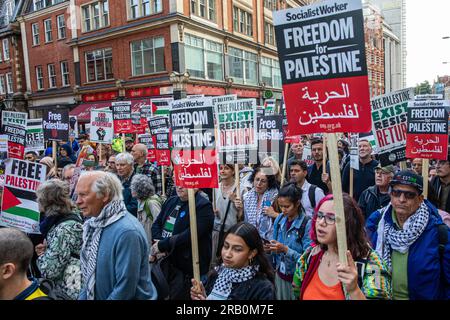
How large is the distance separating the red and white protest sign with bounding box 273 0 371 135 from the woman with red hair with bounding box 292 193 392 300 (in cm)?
63

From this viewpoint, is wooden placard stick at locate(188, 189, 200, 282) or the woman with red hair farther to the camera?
wooden placard stick at locate(188, 189, 200, 282)

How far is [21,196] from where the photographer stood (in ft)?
14.4

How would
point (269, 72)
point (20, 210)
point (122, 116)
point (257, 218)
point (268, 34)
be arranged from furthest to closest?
point (269, 72), point (268, 34), point (122, 116), point (257, 218), point (20, 210)

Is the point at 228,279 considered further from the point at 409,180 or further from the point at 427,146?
the point at 427,146

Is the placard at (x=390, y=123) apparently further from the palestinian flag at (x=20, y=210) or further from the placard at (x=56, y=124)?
the placard at (x=56, y=124)

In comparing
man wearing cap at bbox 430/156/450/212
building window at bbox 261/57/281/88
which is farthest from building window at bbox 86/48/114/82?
man wearing cap at bbox 430/156/450/212

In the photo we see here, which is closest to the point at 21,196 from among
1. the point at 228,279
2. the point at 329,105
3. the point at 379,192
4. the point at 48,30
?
the point at 228,279

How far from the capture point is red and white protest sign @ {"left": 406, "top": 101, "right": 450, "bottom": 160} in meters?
4.87

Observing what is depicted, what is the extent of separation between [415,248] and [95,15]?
2803 centimetres

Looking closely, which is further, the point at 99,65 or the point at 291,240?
the point at 99,65

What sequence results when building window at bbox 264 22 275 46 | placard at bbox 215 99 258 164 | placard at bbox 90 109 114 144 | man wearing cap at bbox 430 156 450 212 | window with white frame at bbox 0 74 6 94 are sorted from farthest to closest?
window with white frame at bbox 0 74 6 94 → building window at bbox 264 22 275 46 → placard at bbox 90 109 114 144 → placard at bbox 215 99 258 164 → man wearing cap at bbox 430 156 450 212

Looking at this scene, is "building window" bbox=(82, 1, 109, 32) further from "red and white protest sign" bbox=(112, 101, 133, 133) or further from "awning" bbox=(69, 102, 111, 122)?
"red and white protest sign" bbox=(112, 101, 133, 133)
